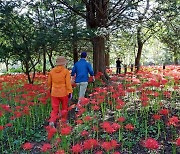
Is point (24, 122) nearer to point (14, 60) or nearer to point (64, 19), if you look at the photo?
point (14, 60)

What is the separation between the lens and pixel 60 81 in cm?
639

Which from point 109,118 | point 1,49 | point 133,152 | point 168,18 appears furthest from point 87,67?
point 168,18

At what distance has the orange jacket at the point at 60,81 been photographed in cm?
636

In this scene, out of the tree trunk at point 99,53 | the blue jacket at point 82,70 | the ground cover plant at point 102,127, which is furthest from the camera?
the tree trunk at point 99,53

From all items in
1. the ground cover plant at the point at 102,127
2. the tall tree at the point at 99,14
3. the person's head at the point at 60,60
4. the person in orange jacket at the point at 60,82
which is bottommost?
the ground cover plant at the point at 102,127

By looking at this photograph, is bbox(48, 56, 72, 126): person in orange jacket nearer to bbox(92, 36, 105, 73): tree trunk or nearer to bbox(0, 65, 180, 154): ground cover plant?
bbox(0, 65, 180, 154): ground cover plant

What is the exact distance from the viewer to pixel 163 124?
19.7 feet

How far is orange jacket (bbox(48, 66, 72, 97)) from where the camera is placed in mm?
6359

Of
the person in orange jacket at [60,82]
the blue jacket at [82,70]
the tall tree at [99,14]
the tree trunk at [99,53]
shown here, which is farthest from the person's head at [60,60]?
the tree trunk at [99,53]

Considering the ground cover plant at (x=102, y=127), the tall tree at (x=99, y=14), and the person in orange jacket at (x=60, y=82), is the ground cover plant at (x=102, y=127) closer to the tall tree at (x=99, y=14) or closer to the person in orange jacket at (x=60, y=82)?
the person in orange jacket at (x=60, y=82)

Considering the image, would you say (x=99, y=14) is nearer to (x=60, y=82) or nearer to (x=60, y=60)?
(x=60, y=60)

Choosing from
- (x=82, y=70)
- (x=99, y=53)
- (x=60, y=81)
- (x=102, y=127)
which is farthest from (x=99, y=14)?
(x=102, y=127)

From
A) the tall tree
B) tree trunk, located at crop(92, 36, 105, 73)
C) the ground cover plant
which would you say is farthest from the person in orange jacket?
tree trunk, located at crop(92, 36, 105, 73)

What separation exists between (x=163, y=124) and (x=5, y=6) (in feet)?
22.1
